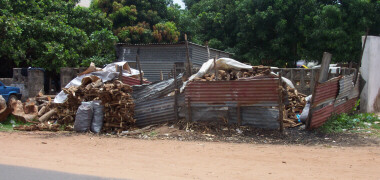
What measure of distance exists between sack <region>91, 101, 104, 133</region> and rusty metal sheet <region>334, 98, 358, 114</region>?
690 centimetres

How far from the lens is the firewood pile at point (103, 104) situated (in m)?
10.9

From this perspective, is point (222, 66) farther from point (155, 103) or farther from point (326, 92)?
point (326, 92)

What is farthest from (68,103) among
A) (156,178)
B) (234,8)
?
(234,8)

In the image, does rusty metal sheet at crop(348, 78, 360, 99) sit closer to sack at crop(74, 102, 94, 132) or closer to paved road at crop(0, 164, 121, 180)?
sack at crop(74, 102, 94, 132)

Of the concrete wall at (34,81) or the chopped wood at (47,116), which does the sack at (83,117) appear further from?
the concrete wall at (34,81)

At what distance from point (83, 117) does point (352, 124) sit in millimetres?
7792

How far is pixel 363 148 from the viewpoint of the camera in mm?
8617

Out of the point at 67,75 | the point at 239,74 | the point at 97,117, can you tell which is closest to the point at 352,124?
the point at 239,74

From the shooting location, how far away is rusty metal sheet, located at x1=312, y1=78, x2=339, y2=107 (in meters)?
9.64

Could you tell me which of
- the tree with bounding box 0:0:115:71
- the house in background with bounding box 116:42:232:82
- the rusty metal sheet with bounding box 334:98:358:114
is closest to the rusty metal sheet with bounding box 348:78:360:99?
the rusty metal sheet with bounding box 334:98:358:114

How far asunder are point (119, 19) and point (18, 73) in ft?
28.5

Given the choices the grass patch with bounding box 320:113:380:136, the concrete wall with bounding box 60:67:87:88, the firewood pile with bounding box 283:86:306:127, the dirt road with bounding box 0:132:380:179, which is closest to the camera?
the dirt road with bounding box 0:132:380:179

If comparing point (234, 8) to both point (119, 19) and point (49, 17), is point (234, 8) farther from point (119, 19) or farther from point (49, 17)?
point (49, 17)

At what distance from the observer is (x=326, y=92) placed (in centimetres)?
1011
